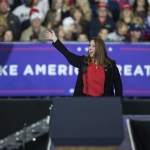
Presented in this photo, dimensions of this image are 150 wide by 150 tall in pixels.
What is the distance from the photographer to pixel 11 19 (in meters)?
10.6

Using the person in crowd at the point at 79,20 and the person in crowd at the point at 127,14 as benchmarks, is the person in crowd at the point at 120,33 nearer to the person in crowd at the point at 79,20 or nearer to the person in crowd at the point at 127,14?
the person in crowd at the point at 127,14

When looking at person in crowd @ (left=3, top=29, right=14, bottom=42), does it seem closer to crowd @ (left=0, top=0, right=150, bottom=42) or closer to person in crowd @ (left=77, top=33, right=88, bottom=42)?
crowd @ (left=0, top=0, right=150, bottom=42)

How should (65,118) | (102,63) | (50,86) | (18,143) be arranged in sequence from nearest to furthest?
(65,118)
(102,63)
(18,143)
(50,86)

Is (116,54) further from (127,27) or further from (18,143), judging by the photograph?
(18,143)

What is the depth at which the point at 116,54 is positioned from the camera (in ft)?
31.2

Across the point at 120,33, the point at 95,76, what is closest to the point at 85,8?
the point at 120,33

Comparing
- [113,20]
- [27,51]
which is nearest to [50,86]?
[27,51]

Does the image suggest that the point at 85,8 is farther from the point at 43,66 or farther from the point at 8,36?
the point at 43,66

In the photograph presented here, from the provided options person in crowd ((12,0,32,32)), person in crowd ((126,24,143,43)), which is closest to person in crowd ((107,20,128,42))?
person in crowd ((126,24,143,43))

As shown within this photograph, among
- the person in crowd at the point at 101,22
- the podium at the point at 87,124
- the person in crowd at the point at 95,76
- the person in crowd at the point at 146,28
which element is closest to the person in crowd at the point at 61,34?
the person in crowd at the point at 101,22

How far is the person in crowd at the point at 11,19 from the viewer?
10427 millimetres

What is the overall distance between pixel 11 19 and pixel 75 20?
3.61ft

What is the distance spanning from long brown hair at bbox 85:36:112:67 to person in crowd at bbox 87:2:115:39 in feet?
11.8

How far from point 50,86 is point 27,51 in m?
0.64
